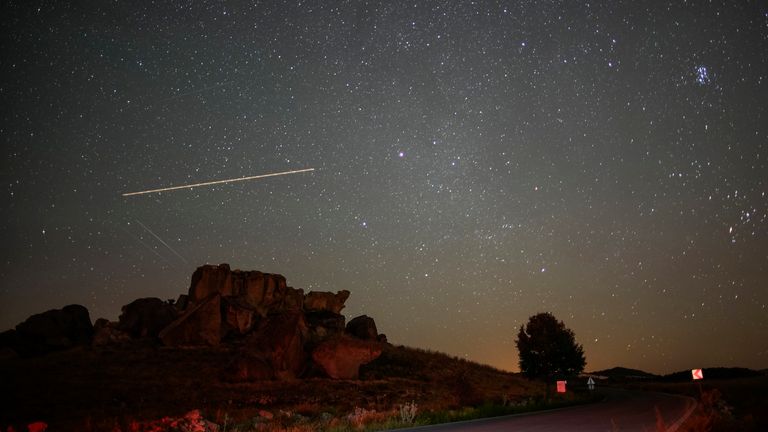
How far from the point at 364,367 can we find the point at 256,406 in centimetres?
2175

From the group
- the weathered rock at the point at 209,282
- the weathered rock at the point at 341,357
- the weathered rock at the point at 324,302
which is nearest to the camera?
the weathered rock at the point at 341,357

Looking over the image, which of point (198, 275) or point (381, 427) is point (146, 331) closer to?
point (198, 275)

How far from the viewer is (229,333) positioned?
53656mm

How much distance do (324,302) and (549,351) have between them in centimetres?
3044

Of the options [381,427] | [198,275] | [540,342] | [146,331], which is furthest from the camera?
[540,342]

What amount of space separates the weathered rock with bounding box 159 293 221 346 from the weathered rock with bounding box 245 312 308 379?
7.73 meters

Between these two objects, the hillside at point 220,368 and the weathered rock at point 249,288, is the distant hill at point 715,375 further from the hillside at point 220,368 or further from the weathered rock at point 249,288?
the weathered rock at point 249,288

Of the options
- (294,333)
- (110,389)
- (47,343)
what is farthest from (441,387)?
(47,343)

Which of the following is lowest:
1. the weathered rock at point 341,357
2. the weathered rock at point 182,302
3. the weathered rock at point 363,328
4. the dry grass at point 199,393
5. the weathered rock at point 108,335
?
the dry grass at point 199,393

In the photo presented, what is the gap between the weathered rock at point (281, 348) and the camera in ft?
136

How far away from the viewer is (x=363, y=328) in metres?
66.9

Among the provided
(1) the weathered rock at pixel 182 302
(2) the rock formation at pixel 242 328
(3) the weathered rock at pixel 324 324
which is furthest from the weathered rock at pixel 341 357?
(1) the weathered rock at pixel 182 302

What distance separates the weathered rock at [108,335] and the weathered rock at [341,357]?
64.9ft

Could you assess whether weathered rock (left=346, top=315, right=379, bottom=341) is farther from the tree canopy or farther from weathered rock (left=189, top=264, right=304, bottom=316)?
the tree canopy
